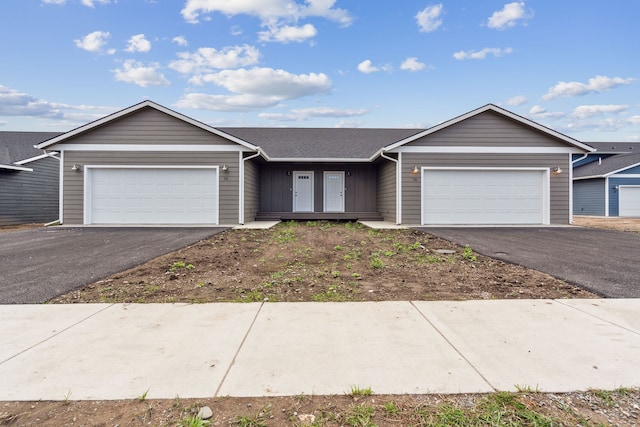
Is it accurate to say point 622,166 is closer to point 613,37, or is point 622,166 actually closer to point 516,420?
point 613,37

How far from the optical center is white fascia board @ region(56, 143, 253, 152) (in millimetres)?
10703

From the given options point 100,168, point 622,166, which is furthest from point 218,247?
point 622,166

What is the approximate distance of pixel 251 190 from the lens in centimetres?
1240

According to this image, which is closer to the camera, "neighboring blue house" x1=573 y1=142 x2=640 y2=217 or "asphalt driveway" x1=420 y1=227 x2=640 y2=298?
"asphalt driveway" x1=420 y1=227 x2=640 y2=298

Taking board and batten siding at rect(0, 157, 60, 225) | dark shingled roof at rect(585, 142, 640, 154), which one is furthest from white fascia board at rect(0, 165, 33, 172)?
dark shingled roof at rect(585, 142, 640, 154)

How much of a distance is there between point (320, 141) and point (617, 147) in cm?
3140

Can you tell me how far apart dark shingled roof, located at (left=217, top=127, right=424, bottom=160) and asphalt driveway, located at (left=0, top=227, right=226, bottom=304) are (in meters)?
6.42

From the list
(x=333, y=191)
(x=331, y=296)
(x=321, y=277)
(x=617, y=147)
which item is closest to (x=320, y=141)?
(x=333, y=191)

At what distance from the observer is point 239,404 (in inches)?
65.2

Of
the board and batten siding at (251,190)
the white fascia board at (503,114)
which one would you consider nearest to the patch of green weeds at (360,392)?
the white fascia board at (503,114)

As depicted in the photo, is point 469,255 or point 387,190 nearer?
point 469,255

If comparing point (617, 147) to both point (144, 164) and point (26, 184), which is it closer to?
point (144, 164)

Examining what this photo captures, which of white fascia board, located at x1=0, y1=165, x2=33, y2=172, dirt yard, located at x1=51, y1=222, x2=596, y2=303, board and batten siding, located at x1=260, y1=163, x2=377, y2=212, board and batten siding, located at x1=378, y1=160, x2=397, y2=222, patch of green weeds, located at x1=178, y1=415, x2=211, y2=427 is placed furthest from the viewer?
board and batten siding, located at x1=260, y1=163, x2=377, y2=212

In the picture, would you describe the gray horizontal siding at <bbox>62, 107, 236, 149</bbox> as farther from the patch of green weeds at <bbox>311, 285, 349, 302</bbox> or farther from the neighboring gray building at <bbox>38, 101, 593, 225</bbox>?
the patch of green weeds at <bbox>311, 285, 349, 302</bbox>
